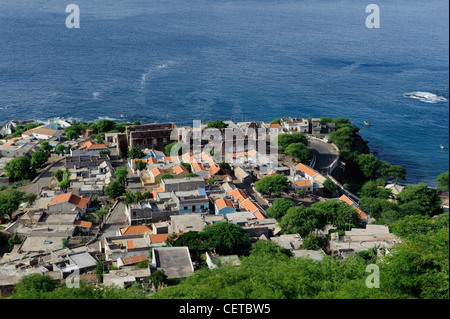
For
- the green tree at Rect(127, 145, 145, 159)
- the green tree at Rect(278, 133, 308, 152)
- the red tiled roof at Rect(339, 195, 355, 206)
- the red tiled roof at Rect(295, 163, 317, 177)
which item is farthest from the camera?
the green tree at Rect(278, 133, 308, 152)

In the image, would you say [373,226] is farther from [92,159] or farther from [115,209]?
[92,159]

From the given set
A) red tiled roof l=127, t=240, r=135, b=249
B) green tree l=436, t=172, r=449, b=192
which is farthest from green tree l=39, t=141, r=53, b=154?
green tree l=436, t=172, r=449, b=192

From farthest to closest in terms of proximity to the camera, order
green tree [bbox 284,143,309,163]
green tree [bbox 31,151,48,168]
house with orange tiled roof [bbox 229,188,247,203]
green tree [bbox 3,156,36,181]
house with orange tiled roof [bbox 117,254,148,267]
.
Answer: green tree [bbox 284,143,309,163], green tree [bbox 31,151,48,168], green tree [bbox 3,156,36,181], house with orange tiled roof [bbox 229,188,247,203], house with orange tiled roof [bbox 117,254,148,267]

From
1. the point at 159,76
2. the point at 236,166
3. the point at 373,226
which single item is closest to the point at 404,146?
the point at 236,166

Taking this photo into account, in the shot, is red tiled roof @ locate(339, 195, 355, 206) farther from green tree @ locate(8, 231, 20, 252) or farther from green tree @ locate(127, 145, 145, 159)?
green tree @ locate(8, 231, 20, 252)

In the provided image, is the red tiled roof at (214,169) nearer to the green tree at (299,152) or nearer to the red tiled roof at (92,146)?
the green tree at (299,152)

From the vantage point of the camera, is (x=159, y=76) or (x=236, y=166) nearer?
(x=236, y=166)

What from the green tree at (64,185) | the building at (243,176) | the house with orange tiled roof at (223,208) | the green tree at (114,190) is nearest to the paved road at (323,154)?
the building at (243,176)
